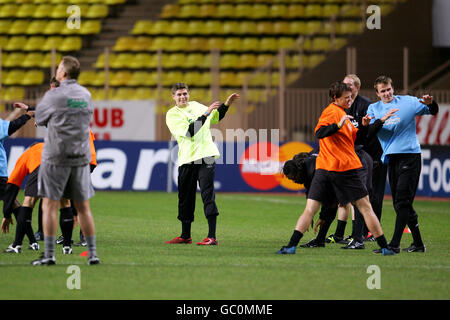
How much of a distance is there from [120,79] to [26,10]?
19.0 ft

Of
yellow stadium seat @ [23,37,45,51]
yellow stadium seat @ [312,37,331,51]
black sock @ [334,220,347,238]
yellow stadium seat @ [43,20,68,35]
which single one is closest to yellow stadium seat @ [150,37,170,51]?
yellow stadium seat @ [43,20,68,35]

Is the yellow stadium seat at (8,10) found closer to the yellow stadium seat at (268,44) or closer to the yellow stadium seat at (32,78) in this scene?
the yellow stadium seat at (32,78)

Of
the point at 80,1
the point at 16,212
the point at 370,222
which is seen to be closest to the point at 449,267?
the point at 370,222

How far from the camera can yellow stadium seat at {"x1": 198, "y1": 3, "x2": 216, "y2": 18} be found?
1087 inches

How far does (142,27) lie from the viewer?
28016 millimetres

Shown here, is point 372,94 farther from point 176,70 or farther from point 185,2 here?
point 185,2

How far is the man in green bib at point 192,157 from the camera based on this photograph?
34.4 feet

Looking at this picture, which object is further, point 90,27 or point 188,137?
point 90,27

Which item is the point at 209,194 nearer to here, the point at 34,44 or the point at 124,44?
the point at 124,44

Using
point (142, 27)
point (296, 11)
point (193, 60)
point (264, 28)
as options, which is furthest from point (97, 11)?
point (296, 11)

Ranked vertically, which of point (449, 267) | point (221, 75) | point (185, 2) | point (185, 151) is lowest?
point (449, 267)

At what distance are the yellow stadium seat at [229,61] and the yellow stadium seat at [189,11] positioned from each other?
2.49 meters

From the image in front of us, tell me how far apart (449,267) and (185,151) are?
3.66m

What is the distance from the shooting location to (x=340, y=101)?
9.28m
